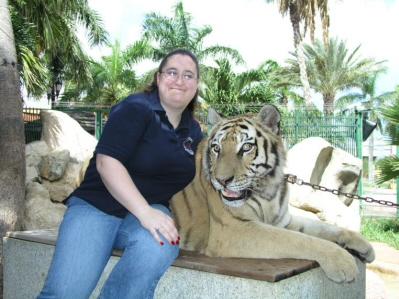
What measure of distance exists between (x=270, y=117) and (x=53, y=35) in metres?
11.3

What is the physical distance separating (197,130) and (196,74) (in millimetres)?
445

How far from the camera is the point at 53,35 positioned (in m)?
12.6

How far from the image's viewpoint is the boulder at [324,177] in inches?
329

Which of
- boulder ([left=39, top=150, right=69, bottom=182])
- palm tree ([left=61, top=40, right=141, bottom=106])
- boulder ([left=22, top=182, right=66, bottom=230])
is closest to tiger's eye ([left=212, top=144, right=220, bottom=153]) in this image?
boulder ([left=22, top=182, right=66, bottom=230])

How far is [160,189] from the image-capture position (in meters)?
2.56

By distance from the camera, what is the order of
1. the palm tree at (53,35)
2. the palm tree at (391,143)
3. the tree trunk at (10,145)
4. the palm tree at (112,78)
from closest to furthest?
the tree trunk at (10,145)
the palm tree at (391,143)
the palm tree at (53,35)
the palm tree at (112,78)

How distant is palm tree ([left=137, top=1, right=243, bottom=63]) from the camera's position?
22.8 metres

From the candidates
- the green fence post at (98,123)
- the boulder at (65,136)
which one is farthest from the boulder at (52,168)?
the green fence post at (98,123)

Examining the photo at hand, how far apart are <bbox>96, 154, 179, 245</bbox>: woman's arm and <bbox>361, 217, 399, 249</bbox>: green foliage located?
275 inches

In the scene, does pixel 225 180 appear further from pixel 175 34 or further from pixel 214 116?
pixel 175 34

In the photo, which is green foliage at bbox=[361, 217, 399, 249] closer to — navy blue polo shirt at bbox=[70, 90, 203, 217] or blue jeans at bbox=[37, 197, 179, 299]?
navy blue polo shirt at bbox=[70, 90, 203, 217]

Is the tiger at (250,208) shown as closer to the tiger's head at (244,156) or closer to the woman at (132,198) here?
the tiger's head at (244,156)

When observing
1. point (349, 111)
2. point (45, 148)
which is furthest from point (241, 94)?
point (45, 148)

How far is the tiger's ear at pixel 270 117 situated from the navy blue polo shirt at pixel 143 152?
594 millimetres
